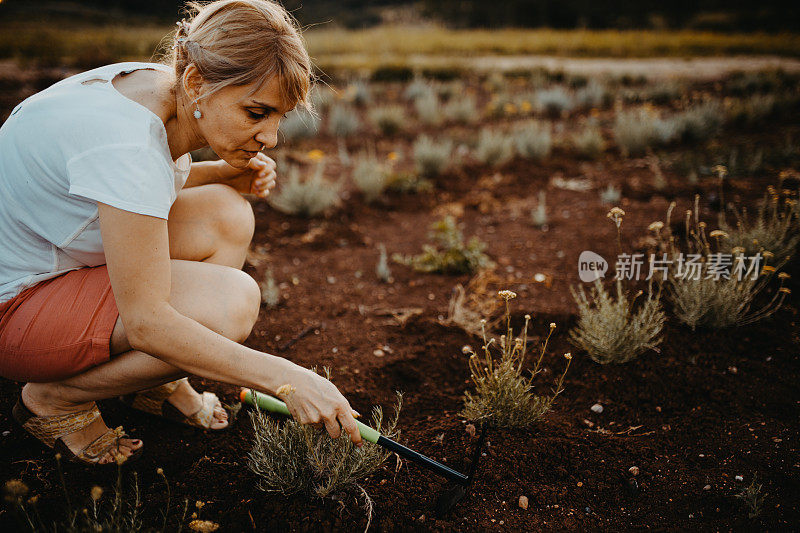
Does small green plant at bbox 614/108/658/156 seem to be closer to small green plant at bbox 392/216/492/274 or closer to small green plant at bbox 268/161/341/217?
small green plant at bbox 392/216/492/274

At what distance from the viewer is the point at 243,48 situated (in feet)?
4.75

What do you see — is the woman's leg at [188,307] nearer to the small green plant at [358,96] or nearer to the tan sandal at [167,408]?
the tan sandal at [167,408]

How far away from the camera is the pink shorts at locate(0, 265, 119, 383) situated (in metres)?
1.59

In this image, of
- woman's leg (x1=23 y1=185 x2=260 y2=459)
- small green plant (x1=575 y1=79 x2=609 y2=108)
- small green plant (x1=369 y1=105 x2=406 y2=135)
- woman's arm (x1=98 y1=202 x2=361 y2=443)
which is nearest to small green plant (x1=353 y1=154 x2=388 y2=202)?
small green plant (x1=369 y1=105 x2=406 y2=135)

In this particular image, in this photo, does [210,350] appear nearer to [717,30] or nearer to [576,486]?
[576,486]

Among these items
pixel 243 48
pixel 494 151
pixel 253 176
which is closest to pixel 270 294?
pixel 253 176

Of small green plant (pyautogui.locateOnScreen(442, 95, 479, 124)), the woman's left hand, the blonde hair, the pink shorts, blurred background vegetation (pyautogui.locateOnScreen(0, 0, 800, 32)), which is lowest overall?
small green plant (pyautogui.locateOnScreen(442, 95, 479, 124))

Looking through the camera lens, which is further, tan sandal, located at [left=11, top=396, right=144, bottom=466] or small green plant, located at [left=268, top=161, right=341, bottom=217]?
small green plant, located at [left=268, top=161, right=341, bottom=217]

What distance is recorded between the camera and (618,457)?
6.41ft

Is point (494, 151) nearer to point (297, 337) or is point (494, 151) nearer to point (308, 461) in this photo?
point (297, 337)

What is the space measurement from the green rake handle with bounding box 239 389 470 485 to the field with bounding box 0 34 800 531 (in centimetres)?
16

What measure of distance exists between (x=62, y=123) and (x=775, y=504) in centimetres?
264

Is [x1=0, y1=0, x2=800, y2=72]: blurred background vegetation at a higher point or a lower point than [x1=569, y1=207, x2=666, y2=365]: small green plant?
higher

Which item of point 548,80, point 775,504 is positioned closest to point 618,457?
point 775,504
